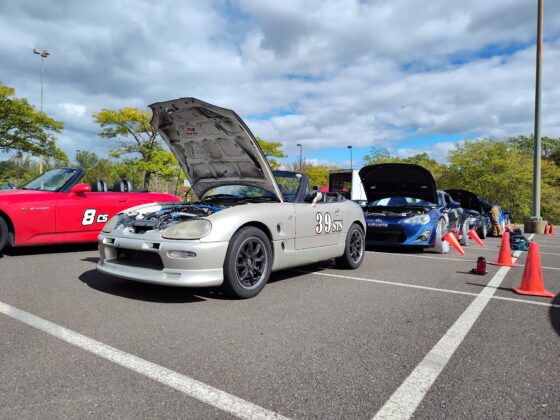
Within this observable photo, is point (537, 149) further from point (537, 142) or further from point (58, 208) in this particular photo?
point (58, 208)

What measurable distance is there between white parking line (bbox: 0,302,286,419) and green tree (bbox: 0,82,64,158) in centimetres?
2166

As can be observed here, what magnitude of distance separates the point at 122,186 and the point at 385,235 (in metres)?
5.08

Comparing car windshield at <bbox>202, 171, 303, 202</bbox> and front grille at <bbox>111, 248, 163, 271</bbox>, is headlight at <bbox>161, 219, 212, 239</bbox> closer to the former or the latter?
front grille at <bbox>111, 248, 163, 271</bbox>

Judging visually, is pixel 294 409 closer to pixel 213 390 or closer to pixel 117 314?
pixel 213 390

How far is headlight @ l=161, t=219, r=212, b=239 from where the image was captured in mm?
3867

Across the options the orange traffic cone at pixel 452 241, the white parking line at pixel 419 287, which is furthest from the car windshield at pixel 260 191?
the orange traffic cone at pixel 452 241

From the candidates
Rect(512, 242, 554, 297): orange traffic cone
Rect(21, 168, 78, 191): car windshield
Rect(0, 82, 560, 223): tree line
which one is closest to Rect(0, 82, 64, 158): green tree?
Rect(0, 82, 560, 223): tree line

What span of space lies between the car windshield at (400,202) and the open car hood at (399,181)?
90 millimetres

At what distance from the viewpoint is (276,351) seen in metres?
2.79

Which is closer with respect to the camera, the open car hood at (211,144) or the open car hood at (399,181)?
the open car hood at (211,144)

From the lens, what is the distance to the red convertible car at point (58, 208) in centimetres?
612

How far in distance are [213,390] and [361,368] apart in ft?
2.97

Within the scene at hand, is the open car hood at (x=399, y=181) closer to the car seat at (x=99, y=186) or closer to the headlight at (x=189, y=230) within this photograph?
the car seat at (x=99, y=186)

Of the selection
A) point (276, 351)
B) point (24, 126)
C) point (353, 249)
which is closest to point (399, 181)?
point (353, 249)
